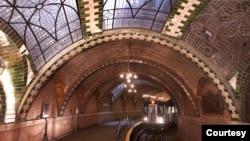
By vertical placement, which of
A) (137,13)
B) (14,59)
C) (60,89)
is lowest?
(60,89)

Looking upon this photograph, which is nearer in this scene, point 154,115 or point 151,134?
point 154,115

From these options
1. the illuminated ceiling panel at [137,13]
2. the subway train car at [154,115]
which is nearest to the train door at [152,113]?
the subway train car at [154,115]

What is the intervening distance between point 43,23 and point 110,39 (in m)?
2.90

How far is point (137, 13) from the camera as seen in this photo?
8.43 metres

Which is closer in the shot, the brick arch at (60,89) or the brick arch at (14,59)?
the brick arch at (14,59)

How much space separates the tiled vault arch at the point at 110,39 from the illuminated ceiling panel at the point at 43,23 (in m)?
0.33

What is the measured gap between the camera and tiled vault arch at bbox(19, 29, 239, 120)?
8.87 m

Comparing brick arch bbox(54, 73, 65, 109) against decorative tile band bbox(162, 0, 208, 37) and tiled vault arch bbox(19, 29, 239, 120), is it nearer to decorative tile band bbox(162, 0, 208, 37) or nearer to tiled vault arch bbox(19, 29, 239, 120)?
tiled vault arch bbox(19, 29, 239, 120)

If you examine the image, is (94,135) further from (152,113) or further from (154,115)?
(154,115)

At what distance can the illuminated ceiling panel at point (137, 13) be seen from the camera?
7.75m

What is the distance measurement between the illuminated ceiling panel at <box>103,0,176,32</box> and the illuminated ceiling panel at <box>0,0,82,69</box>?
1188 millimetres

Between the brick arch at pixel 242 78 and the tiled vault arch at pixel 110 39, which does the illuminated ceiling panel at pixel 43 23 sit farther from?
the brick arch at pixel 242 78

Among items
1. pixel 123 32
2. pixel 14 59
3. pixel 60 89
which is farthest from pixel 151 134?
pixel 14 59

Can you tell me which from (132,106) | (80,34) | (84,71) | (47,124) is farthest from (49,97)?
(132,106)
